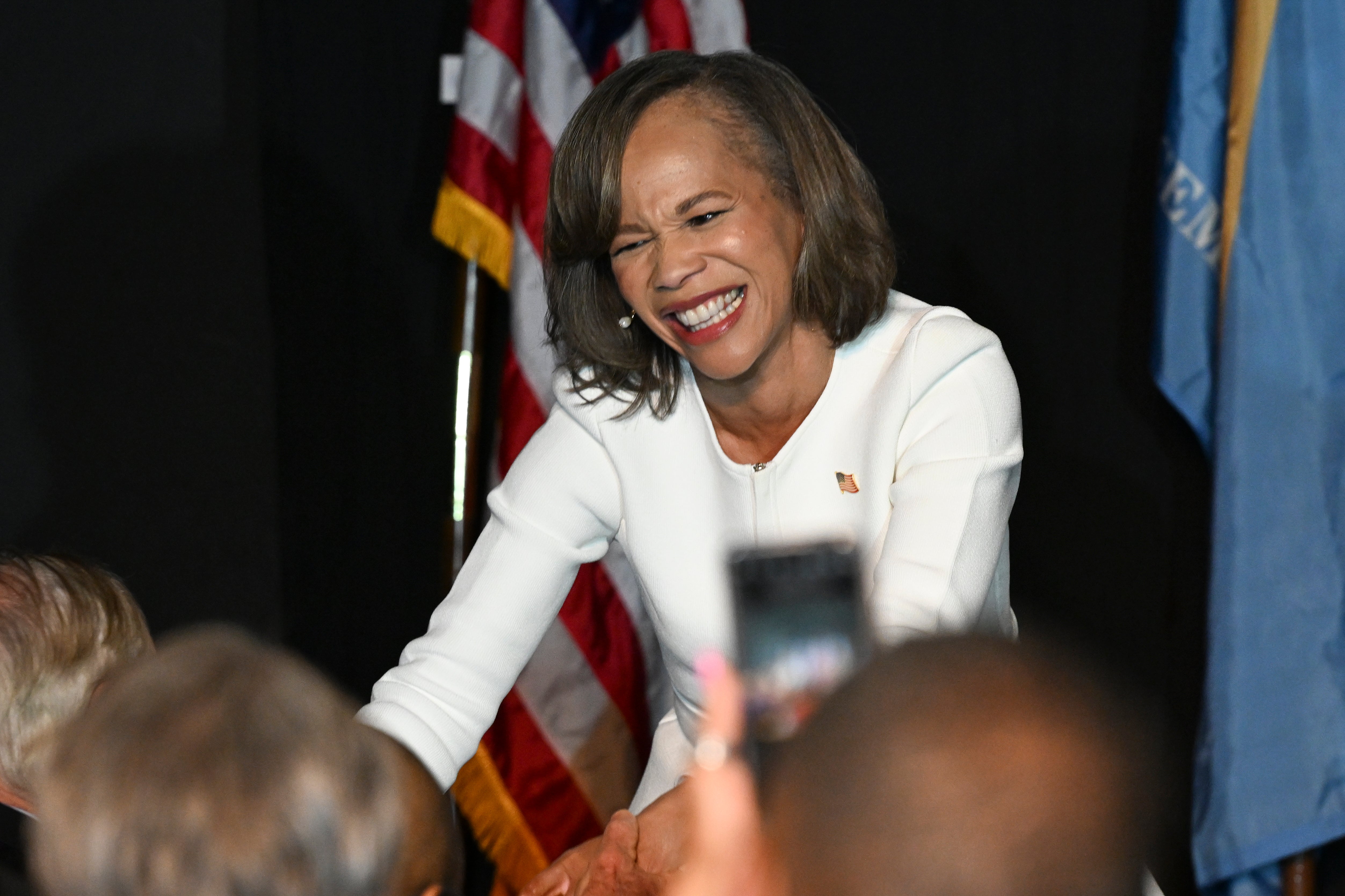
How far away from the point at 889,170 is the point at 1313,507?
1109 millimetres

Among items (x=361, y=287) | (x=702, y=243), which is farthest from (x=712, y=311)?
(x=361, y=287)

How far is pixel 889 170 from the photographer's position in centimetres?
310

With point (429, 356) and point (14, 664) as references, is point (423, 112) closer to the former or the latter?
point (429, 356)

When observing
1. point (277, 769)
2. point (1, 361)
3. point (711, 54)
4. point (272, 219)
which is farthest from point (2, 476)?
point (277, 769)

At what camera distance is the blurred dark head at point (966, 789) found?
2.49 feet

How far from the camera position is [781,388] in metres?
2.10

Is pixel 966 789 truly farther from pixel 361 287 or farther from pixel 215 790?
pixel 361 287

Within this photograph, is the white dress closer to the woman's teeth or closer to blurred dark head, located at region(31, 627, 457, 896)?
the woman's teeth

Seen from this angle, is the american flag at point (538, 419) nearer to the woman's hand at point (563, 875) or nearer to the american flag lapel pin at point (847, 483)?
the american flag lapel pin at point (847, 483)

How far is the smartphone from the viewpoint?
0.96 metres

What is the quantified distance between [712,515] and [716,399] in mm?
181

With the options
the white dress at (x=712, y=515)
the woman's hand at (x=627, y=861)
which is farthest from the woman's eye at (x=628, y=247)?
the woman's hand at (x=627, y=861)

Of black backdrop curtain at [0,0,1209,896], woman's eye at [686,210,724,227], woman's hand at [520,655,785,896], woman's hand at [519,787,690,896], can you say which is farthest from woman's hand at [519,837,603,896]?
black backdrop curtain at [0,0,1209,896]

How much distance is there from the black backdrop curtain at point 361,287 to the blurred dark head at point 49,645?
4.83 ft
